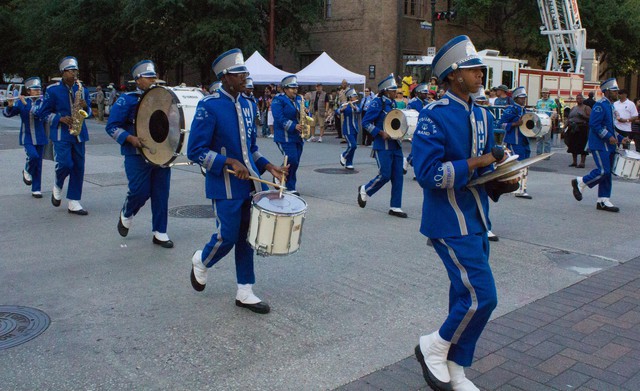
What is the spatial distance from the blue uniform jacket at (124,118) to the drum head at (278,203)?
2780mm

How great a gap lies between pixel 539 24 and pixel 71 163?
92.3 ft

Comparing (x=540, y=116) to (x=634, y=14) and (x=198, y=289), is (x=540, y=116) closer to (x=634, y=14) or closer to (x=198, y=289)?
(x=198, y=289)

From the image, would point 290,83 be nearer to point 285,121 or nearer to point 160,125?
point 285,121

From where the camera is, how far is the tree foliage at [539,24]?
31.5 metres

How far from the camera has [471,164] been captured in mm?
3576

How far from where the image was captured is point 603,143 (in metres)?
9.78

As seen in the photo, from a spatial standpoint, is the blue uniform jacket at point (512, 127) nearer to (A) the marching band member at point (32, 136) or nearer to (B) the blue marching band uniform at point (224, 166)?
(B) the blue marching band uniform at point (224, 166)

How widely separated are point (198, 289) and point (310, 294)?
990 millimetres

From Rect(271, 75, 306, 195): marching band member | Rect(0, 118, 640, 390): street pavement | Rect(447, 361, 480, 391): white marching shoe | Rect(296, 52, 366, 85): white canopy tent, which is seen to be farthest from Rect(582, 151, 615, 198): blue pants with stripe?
Rect(296, 52, 366, 85): white canopy tent

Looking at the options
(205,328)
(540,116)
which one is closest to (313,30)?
(540,116)

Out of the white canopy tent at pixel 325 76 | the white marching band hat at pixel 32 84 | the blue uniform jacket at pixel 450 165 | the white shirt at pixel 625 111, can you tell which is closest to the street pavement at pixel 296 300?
the blue uniform jacket at pixel 450 165

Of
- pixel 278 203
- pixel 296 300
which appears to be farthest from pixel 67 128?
pixel 278 203

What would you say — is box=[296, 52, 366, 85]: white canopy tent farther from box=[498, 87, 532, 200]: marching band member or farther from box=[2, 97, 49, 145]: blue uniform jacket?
box=[2, 97, 49, 145]: blue uniform jacket

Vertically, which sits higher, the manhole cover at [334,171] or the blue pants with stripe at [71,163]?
the blue pants with stripe at [71,163]
